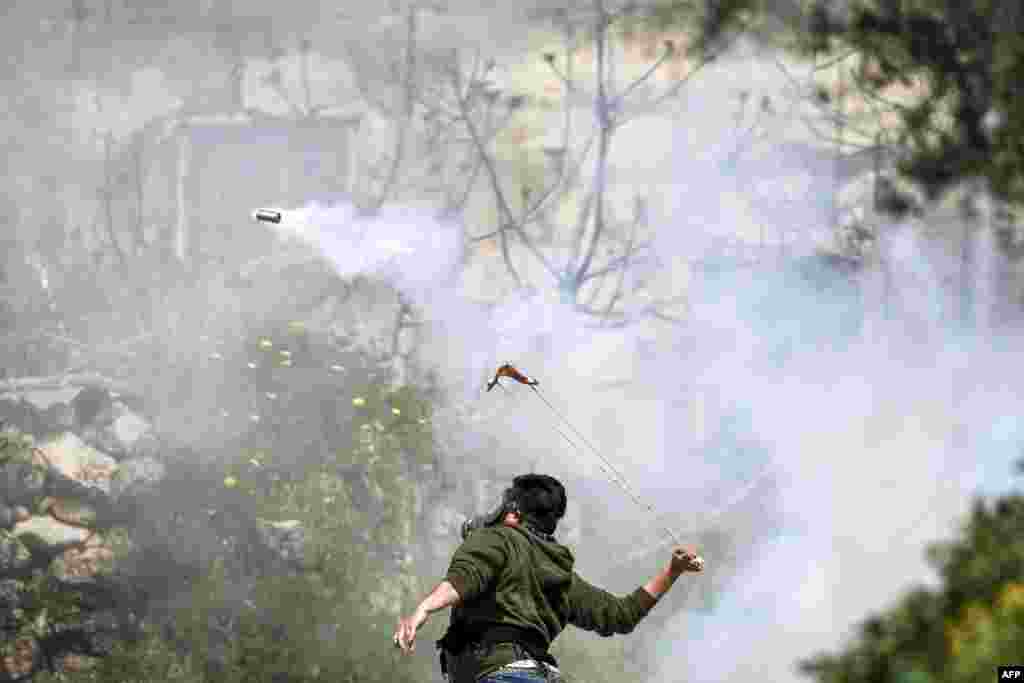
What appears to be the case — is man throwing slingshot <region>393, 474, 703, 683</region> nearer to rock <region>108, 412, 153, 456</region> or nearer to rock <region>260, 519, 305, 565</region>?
rock <region>260, 519, 305, 565</region>

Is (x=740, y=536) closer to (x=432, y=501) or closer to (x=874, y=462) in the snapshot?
(x=874, y=462)

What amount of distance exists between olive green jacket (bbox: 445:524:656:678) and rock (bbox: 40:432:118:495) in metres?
3.89

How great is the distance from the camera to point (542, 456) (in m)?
9.77

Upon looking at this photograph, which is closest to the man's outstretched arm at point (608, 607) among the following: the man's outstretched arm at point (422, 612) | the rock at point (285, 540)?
the man's outstretched arm at point (422, 612)

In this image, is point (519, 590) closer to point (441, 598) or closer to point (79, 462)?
point (441, 598)

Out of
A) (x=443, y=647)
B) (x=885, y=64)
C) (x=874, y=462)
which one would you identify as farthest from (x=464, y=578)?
(x=874, y=462)

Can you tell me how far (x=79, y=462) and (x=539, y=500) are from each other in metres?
4.05

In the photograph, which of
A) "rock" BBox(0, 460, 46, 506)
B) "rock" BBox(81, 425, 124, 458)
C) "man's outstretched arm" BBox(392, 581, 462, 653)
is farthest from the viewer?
"rock" BBox(81, 425, 124, 458)

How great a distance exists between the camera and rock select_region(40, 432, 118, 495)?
891 cm

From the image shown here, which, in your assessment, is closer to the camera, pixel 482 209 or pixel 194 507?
pixel 194 507

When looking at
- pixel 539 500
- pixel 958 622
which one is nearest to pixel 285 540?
pixel 539 500

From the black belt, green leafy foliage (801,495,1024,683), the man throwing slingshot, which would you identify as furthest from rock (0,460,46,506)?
green leafy foliage (801,495,1024,683)

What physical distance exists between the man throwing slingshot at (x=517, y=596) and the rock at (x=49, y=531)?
3686 millimetres

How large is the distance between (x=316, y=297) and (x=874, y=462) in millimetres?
3310
